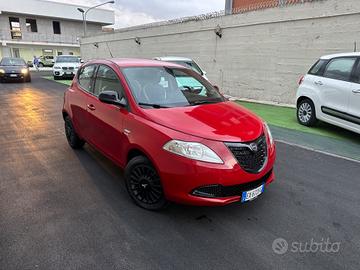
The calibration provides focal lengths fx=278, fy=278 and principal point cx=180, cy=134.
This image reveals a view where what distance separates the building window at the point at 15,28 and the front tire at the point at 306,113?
141 feet

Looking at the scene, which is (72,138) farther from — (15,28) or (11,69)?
(15,28)

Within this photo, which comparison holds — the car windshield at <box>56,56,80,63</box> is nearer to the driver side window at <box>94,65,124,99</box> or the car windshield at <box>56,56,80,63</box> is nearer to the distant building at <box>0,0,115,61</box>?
the driver side window at <box>94,65,124,99</box>

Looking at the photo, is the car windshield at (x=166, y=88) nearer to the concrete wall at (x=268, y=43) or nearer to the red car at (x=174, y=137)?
the red car at (x=174, y=137)

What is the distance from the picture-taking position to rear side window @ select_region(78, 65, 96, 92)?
444 cm

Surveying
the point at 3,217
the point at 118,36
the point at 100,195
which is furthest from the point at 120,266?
the point at 118,36

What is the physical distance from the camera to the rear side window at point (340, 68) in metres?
5.87

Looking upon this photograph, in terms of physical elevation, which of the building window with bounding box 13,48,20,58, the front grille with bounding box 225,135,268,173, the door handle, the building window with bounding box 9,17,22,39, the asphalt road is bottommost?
the asphalt road

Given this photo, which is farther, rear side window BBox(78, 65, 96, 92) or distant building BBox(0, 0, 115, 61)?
distant building BBox(0, 0, 115, 61)

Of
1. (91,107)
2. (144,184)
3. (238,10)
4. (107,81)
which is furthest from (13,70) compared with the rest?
(144,184)

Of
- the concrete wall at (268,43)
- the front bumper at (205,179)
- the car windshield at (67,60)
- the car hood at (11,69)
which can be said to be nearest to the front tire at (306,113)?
the concrete wall at (268,43)

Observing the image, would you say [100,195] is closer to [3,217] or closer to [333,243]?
[3,217]

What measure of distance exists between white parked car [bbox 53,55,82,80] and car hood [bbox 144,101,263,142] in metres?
17.3

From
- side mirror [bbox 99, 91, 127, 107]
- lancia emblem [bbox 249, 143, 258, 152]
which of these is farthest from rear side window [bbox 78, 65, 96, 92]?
lancia emblem [bbox 249, 143, 258, 152]

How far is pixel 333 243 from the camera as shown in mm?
2705
